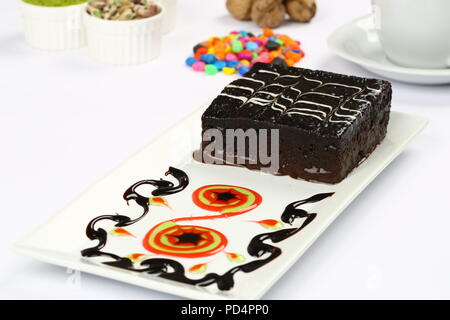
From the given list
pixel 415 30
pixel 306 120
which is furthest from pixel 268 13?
pixel 306 120

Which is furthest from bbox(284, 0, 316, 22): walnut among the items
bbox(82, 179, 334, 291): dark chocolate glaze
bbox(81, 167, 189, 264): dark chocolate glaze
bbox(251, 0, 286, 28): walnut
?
bbox(82, 179, 334, 291): dark chocolate glaze

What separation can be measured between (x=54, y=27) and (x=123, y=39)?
0.61 feet

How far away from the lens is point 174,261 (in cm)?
116

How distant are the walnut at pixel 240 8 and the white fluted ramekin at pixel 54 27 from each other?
15.4 inches

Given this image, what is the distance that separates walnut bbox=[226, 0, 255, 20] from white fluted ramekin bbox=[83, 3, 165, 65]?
0.88 feet

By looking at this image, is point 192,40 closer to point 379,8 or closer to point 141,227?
point 379,8

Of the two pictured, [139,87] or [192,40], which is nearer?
[139,87]

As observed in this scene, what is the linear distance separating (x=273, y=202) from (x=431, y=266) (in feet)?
0.87

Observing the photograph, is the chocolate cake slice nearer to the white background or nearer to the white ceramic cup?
the white background

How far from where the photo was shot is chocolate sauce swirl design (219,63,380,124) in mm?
1407

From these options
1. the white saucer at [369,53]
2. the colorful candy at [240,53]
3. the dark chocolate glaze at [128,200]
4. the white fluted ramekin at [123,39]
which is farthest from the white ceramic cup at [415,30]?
the dark chocolate glaze at [128,200]

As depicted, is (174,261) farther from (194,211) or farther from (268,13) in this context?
(268,13)

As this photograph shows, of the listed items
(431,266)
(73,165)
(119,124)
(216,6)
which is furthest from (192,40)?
(431,266)

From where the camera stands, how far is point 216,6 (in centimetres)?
232
